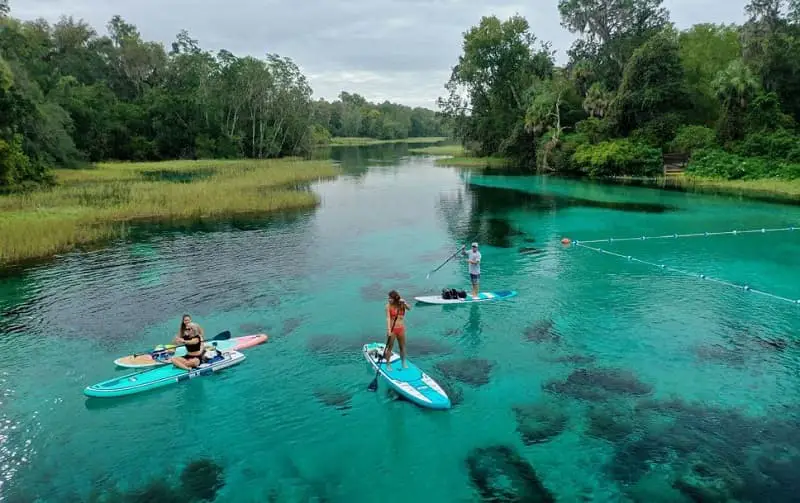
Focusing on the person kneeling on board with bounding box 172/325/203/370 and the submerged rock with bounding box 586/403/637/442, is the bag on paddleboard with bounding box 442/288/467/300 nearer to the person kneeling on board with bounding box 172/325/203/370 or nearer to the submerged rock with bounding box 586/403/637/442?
the submerged rock with bounding box 586/403/637/442

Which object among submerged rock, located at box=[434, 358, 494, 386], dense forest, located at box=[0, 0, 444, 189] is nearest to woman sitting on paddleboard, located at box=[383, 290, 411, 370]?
submerged rock, located at box=[434, 358, 494, 386]

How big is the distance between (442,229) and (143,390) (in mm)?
24019

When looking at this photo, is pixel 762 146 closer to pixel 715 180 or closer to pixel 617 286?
pixel 715 180

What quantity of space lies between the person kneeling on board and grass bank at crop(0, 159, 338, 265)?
53.7 ft

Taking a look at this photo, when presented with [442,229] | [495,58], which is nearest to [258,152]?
[495,58]

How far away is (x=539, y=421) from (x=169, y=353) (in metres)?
10.2

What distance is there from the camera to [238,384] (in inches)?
579

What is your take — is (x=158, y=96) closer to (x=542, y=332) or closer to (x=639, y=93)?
(x=639, y=93)

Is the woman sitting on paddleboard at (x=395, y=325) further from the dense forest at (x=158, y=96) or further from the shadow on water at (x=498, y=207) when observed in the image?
the dense forest at (x=158, y=96)

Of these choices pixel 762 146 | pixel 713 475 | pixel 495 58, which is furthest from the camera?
pixel 495 58

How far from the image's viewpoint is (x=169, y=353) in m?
15.7

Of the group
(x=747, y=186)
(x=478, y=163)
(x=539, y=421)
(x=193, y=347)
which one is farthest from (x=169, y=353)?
(x=478, y=163)

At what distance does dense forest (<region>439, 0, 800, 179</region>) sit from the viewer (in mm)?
55562

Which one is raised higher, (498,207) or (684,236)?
(498,207)
